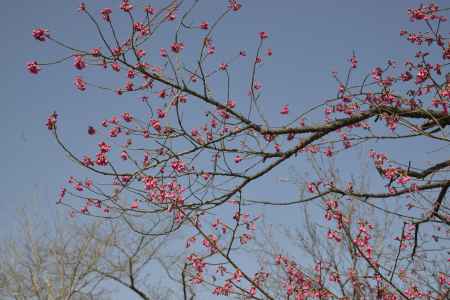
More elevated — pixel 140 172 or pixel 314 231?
pixel 314 231

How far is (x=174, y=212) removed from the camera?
391cm

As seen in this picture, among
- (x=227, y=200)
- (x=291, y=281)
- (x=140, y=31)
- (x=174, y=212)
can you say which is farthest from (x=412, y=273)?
(x=140, y=31)

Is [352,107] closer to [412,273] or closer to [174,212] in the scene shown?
[174,212]

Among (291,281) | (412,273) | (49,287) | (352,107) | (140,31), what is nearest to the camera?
(140,31)

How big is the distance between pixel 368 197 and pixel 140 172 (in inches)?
86.5

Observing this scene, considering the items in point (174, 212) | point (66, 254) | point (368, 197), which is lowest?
point (174, 212)

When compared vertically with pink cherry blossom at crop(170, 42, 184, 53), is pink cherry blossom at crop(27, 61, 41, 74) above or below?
below

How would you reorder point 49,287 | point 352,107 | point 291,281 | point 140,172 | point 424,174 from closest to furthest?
point 140,172
point 424,174
point 352,107
point 291,281
point 49,287

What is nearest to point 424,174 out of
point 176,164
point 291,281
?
point 176,164

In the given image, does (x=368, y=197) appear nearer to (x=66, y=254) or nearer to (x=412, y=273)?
(x=412, y=273)

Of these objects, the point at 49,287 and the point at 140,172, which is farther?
the point at 49,287

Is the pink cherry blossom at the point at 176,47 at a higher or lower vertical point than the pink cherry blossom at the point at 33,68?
higher

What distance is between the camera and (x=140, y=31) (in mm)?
3459

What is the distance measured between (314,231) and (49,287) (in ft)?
32.6
